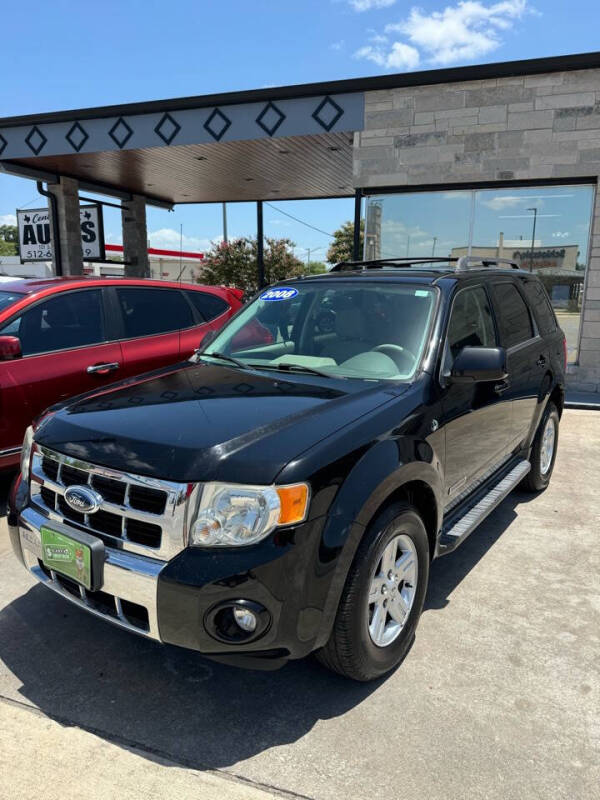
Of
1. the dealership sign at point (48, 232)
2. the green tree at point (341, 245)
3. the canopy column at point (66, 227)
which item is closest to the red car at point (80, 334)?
the canopy column at point (66, 227)

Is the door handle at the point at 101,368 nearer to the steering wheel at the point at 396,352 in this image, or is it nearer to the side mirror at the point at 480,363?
Answer: the steering wheel at the point at 396,352

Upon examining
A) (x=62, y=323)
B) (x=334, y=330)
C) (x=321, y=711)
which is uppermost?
(x=334, y=330)

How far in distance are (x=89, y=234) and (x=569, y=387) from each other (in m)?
12.2

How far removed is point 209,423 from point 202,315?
372cm

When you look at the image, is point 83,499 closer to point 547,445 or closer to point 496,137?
point 547,445

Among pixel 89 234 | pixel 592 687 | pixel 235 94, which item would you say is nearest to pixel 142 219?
pixel 89 234

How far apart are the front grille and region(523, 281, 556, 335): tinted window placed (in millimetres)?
3482

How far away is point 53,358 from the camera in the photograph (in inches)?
184

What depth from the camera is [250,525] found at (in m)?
2.09

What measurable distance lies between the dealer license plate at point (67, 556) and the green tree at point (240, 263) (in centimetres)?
2729

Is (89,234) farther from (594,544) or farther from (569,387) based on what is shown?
(594,544)

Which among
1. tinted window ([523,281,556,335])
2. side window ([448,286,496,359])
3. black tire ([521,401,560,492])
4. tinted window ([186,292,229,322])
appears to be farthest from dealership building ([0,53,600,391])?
side window ([448,286,496,359])

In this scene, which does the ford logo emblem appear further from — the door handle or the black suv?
the door handle

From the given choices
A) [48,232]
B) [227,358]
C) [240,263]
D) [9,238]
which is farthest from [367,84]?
[9,238]
